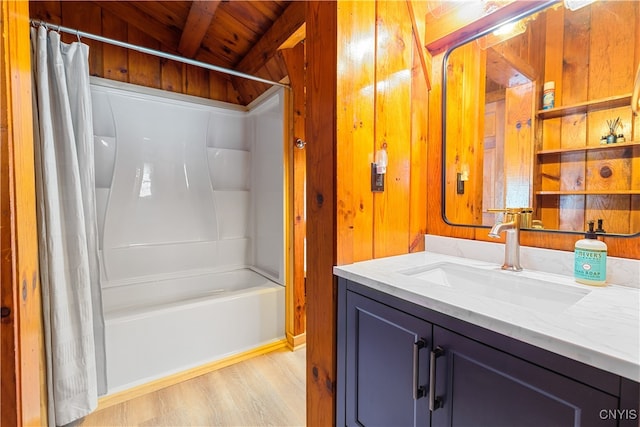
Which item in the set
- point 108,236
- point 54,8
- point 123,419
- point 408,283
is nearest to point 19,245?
point 408,283

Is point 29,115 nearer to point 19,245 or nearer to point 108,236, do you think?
point 19,245

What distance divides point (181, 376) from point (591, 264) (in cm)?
209

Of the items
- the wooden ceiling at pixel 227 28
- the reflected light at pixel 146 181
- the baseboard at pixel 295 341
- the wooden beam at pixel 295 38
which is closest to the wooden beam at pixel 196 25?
the wooden ceiling at pixel 227 28

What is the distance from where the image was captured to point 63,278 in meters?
1.37

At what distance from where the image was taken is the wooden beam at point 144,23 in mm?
2273

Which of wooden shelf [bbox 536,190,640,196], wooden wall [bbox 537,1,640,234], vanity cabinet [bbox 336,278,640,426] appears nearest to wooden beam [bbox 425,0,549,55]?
wooden wall [bbox 537,1,640,234]

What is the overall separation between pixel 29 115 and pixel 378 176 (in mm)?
1050

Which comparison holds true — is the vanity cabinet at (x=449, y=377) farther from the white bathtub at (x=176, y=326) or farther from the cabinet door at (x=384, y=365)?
the white bathtub at (x=176, y=326)

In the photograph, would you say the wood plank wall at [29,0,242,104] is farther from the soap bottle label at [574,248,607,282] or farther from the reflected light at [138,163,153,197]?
the soap bottle label at [574,248,607,282]

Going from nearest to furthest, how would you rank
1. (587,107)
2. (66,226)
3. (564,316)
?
(564,316)
(587,107)
(66,226)

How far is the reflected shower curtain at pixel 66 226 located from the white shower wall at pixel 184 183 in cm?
89

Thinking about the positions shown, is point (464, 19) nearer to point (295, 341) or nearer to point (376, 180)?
Result: point (376, 180)

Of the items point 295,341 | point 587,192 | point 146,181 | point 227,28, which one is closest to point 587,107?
point 587,192

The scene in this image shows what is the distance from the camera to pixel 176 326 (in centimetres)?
177
